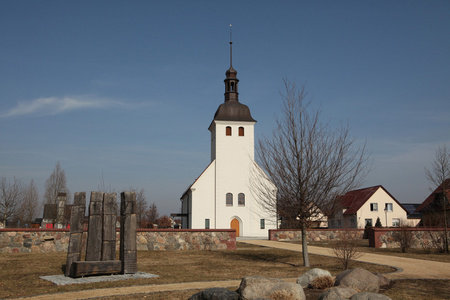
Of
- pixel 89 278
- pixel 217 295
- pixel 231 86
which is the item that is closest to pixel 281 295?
pixel 217 295

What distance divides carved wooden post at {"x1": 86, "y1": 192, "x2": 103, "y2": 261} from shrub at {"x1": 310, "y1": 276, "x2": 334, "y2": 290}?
6.59m

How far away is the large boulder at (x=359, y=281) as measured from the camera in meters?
8.71

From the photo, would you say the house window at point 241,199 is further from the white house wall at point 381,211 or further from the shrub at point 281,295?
the shrub at point 281,295

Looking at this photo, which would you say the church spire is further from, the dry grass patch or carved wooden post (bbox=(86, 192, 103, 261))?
carved wooden post (bbox=(86, 192, 103, 261))

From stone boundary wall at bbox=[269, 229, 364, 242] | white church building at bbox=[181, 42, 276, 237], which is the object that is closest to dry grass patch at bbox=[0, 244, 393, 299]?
stone boundary wall at bbox=[269, 229, 364, 242]

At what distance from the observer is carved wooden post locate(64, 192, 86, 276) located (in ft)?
39.5

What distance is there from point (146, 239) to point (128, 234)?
26.9 feet

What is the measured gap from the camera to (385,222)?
2060 inches

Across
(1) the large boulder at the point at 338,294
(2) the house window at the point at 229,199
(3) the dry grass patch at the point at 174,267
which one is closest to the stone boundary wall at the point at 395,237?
(3) the dry grass patch at the point at 174,267

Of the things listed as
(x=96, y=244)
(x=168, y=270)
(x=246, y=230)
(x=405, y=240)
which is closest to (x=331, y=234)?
(x=405, y=240)

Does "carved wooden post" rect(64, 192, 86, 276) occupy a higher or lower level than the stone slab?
higher

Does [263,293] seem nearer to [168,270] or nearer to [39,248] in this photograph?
[168,270]

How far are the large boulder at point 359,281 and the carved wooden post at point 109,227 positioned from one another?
272 inches

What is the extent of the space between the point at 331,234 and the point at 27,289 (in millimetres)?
24356
